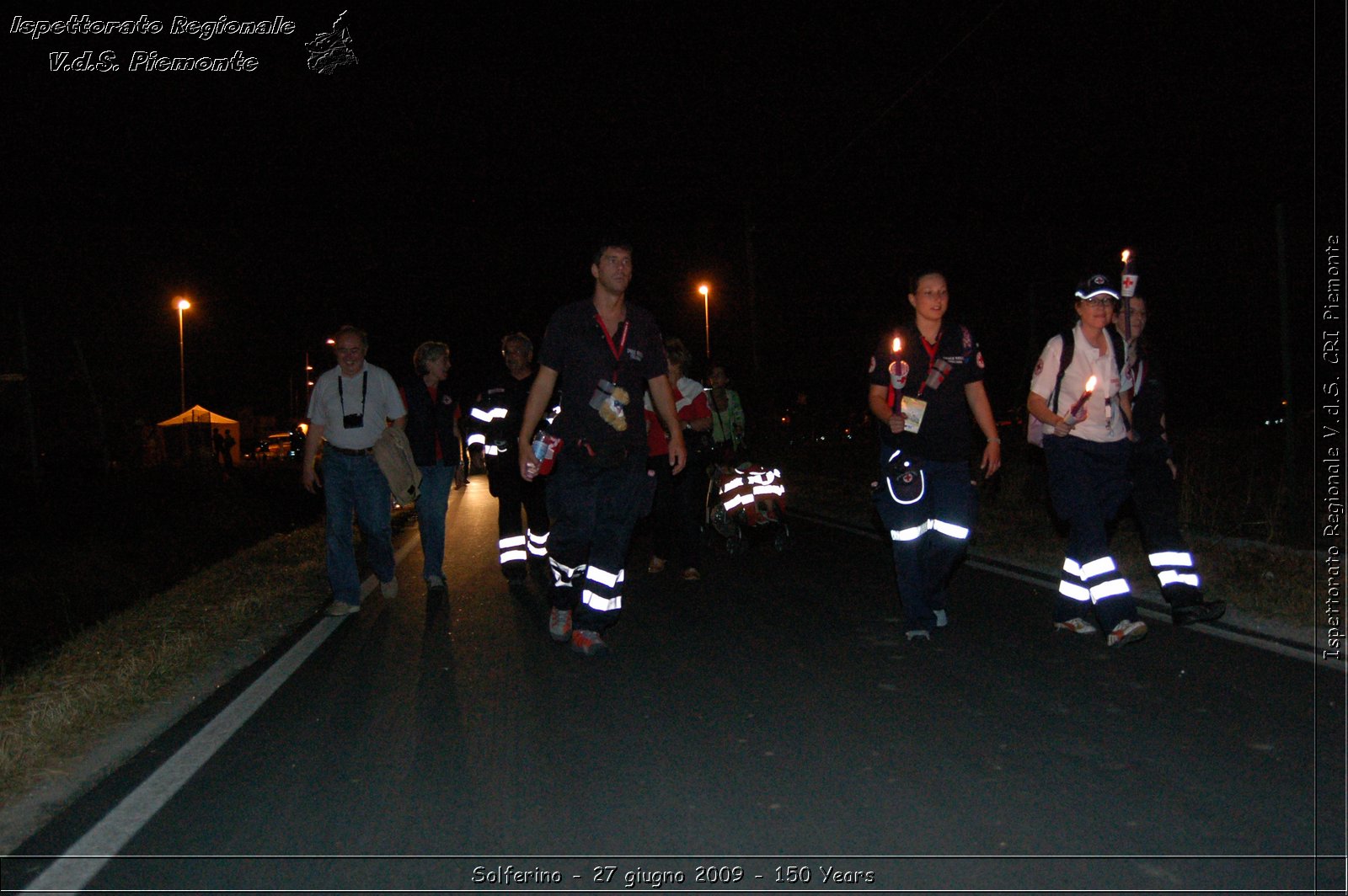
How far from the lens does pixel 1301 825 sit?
3.66 meters

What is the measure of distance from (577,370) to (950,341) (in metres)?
2.18

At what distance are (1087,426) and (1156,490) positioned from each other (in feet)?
2.22

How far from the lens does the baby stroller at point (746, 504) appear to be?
1069 centimetres

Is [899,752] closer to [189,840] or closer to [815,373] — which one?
[189,840]

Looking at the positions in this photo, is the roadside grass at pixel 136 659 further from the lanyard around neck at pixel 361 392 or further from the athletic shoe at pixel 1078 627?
the athletic shoe at pixel 1078 627

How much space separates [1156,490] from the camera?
6684mm

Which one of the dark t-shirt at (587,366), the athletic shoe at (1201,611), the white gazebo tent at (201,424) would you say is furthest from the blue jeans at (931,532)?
the white gazebo tent at (201,424)

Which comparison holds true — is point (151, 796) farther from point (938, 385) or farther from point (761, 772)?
point (938, 385)

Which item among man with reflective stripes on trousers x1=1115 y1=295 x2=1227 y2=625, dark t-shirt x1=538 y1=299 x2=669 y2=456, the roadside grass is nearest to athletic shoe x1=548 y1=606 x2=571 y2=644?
dark t-shirt x1=538 y1=299 x2=669 y2=456

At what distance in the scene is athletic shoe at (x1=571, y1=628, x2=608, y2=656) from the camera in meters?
6.38

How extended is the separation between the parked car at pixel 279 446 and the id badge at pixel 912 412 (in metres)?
58.8

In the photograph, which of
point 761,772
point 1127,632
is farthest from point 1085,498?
point 761,772

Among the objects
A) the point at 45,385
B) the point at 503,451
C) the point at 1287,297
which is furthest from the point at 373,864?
the point at 45,385

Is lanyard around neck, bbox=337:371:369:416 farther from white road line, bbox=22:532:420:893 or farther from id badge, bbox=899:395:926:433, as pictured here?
id badge, bbox=899:395:926:433
